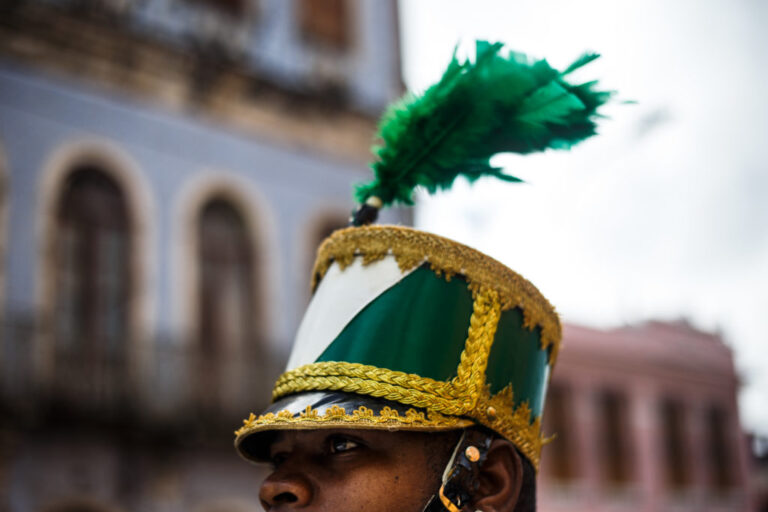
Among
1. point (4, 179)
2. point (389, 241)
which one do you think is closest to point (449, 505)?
point (389, 241)

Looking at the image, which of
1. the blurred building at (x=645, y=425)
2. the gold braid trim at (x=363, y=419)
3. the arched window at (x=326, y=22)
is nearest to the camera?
the gold braid trim at (x=363, y=419)

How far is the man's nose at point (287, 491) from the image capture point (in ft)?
7.09

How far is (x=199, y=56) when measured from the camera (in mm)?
12133

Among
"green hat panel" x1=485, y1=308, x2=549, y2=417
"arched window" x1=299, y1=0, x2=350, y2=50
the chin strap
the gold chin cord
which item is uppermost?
"arched window" x1=299, y1=0, x2=350, y2=50

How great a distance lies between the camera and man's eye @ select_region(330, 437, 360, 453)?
2.21 m

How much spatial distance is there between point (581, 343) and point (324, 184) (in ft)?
30.5

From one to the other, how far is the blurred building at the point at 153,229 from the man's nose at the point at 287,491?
28.3ft

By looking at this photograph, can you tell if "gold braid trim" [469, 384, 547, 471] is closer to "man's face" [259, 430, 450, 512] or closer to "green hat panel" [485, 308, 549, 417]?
"green hat panel" [485, 308, 549, 417]

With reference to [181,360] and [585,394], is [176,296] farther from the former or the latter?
[585,394]

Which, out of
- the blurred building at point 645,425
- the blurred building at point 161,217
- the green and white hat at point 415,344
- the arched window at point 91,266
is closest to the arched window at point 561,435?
the blurred building at point 645,425

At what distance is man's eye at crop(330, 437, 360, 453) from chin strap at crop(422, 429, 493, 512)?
222 millimetres

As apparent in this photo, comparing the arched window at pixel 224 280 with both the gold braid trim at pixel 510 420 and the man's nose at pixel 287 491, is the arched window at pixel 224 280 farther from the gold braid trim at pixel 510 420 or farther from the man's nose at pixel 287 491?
the man's nose at pixel 287 491

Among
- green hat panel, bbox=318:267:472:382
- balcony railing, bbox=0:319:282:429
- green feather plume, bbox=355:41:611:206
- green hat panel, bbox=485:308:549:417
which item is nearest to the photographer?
green hat panel, bbox=318:267:472:382

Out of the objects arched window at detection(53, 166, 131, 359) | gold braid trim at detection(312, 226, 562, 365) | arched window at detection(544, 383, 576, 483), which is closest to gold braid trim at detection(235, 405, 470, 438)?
gold braid trim at detection(312, 226, 562, 365)
